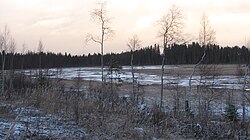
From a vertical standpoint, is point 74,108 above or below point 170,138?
above

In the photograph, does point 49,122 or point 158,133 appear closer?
point 49,122

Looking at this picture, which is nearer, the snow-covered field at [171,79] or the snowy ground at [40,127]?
the snowy ground at [40,127]

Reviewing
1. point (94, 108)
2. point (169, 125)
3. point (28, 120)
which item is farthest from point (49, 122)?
point (169, 125)

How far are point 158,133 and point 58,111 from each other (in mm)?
3326

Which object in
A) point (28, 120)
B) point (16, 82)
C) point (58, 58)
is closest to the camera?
point (28, 120)

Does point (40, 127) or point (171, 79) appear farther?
point (171, 79)

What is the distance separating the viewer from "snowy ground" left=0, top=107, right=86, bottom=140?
8.16 m

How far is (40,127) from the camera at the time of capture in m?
9.08

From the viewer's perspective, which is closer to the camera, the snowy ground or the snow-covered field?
the snowy ground

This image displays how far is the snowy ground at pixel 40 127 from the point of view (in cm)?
816

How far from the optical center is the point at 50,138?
Result: 8.06 m

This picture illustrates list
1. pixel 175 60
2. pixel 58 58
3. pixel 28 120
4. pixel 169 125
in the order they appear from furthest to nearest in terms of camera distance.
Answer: pixel 58 58
pixel 175 60
pixel 169 125
pixel 28 120

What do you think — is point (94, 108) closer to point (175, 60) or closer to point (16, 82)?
point (16, 82)

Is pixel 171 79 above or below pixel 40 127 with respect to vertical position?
below
